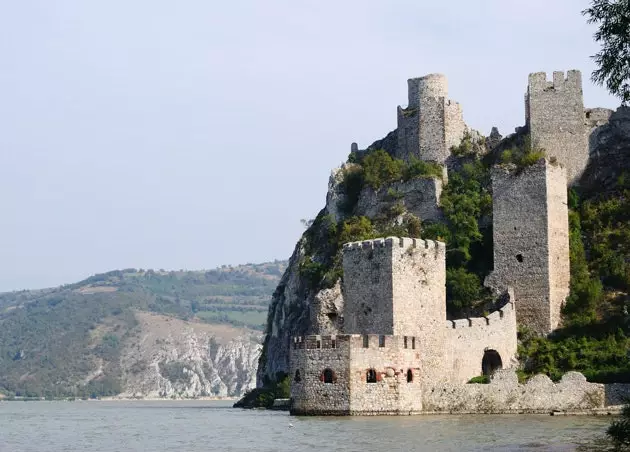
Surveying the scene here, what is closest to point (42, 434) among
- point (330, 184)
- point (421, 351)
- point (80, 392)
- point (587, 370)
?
point (421, 351)

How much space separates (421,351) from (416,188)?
15325 millimetres

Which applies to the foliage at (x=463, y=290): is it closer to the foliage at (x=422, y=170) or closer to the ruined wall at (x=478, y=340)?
the ruined wall at (x=478, y=340)

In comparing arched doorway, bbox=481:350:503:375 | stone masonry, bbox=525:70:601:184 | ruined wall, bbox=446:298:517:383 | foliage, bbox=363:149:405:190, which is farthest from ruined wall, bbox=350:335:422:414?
foliage, bbox=363:149:405:190

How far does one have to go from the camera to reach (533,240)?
54.4 m

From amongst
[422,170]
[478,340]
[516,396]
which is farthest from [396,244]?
[422,170]

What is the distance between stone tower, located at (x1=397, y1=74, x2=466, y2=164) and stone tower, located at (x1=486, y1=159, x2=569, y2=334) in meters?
8.34

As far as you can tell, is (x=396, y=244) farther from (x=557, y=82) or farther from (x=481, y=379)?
(x=557, y=82)

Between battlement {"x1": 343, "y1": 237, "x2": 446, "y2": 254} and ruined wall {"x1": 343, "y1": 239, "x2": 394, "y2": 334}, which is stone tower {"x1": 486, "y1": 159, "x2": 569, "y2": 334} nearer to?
battlement {"x1": 343, "y1": 237, "x2": 446, "y2": 254}

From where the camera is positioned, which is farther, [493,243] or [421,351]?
[493,243]

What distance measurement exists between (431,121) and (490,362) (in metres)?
15.7

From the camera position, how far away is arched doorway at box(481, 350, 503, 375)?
51.9m

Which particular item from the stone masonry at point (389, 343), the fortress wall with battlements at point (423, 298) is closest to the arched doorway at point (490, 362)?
the stone masonry at point (389, 343)

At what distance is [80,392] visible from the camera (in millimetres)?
191375

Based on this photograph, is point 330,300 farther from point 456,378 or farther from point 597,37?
point 597,37
